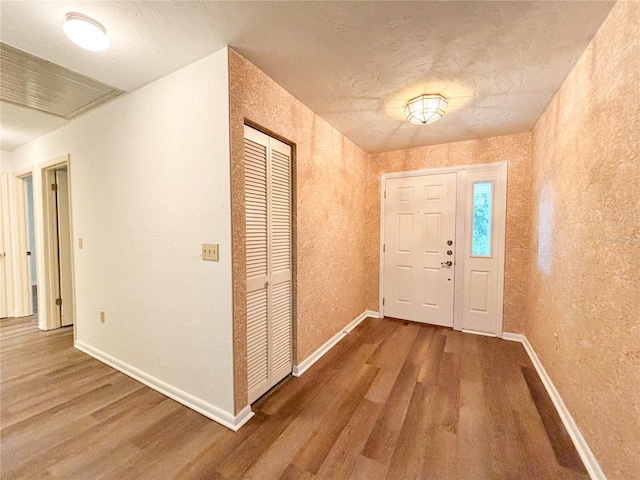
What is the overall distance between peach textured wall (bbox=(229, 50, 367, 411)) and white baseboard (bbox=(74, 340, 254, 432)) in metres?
0.10

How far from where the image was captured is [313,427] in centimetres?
164

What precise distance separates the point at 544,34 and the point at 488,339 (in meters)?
2.85

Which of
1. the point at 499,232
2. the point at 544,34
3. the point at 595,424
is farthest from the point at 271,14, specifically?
the point at 499,232

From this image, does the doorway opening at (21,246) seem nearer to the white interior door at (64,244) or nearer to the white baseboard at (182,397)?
the white interior door at (64,244)

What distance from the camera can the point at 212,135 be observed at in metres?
1.59

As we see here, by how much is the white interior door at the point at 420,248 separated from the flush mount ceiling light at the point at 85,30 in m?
3.07

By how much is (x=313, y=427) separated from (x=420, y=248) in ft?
8.17

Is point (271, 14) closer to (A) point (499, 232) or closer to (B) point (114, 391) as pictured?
(B) point (114, 391)

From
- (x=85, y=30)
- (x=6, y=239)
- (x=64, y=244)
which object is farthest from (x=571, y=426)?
(x=6, y=239)

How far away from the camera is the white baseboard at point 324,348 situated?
2.25m

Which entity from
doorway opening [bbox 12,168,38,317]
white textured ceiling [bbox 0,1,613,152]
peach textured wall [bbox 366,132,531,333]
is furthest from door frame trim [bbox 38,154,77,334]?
peach textured wall [bbox 366,132,531,333]

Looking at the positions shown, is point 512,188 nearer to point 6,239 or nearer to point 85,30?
point 85,30

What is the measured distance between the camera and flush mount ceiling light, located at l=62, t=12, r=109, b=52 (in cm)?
127

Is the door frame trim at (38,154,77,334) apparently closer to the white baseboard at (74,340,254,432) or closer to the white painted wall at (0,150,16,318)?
the white painted wall at (0,150,16,318)
